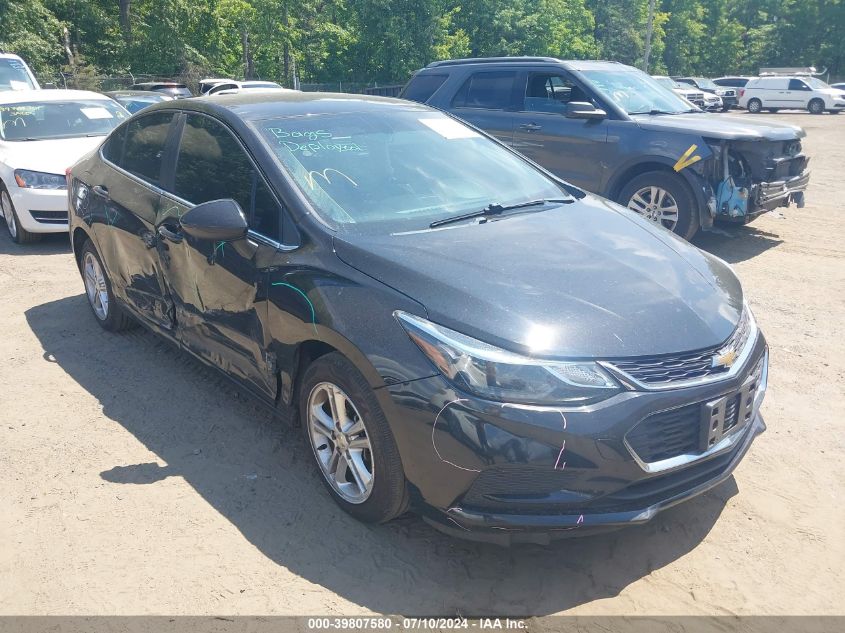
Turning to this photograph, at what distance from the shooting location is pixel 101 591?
114 inches

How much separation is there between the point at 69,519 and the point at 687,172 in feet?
20.6

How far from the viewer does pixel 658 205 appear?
768 cm

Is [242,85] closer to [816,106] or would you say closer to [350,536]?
[350,536]

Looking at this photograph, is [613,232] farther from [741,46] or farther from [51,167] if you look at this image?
[741,46]

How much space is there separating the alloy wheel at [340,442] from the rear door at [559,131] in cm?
555

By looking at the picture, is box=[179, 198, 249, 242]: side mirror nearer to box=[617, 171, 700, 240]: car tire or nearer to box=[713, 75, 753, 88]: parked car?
box=[617, 171, 700, 240]: car tire

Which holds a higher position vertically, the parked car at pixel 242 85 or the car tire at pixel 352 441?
the car tire at pixel 352 441

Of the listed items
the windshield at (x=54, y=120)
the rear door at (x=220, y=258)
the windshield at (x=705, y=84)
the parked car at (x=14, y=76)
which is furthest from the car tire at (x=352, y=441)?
the windshield at (x=705, y=84)

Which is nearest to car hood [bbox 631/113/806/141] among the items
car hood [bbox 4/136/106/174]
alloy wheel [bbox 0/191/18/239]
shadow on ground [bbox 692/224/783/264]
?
shadow on ground [bbox 692/224/783/264]

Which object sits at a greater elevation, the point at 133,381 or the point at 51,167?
the point at 51,167

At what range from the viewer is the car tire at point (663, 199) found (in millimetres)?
7469

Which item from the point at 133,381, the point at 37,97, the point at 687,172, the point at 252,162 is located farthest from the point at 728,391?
the point at 37,97

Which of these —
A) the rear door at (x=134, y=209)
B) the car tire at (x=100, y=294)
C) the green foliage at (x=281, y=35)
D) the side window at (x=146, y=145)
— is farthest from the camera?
the green foliage at (x=281, y=35)

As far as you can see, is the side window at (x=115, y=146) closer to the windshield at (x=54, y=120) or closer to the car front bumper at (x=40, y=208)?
the car front bumper at (x=40, y=208)
